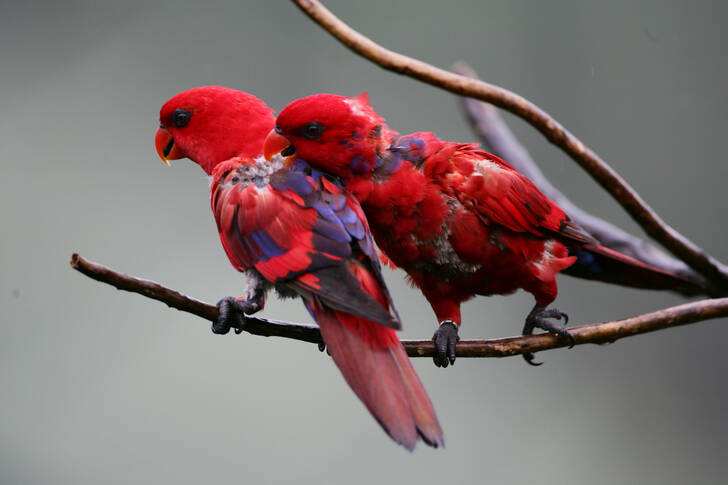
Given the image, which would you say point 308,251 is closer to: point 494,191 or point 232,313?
point 232,313

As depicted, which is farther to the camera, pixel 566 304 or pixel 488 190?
pixel 566 304

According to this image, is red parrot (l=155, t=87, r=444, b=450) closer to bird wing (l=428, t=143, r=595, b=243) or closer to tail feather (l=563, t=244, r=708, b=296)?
bird wing (l=428, t=143, r=595, b=243)

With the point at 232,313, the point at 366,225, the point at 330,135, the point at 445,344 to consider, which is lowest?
the point at 445,344

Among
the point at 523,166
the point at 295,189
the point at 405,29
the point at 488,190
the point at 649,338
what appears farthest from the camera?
the point at 649,338

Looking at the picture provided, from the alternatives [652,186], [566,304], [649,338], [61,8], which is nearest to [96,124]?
[61,8]

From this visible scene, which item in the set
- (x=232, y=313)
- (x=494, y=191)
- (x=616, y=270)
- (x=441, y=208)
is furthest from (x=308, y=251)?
(x=616, y=270)

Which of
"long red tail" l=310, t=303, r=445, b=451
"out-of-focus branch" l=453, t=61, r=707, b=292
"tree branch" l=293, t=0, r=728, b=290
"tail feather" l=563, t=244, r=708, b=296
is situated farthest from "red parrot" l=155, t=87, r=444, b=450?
"out-of-focus branch" l=453, t=61, r=707, b=292

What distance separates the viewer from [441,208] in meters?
1.25

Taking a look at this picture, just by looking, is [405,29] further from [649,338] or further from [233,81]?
[649,338]

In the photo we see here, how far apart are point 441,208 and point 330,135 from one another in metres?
0.25

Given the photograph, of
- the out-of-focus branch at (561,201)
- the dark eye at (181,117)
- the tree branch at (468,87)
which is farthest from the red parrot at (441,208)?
the out-of-focus branch at (561,201)

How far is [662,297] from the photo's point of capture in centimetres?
257

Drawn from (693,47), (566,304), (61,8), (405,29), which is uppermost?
(61,8)

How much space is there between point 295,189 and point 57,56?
1.50 metres
